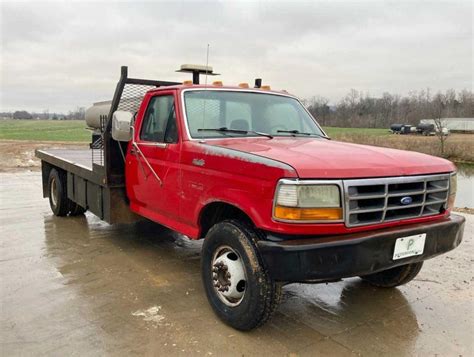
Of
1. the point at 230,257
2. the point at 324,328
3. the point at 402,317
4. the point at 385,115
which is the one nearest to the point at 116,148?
the point at 230,257

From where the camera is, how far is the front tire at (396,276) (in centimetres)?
441

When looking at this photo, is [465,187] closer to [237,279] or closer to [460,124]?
[237,279]

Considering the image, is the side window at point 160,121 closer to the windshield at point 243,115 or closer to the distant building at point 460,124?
the windshield at point 243,115

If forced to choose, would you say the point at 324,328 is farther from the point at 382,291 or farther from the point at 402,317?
the point at 382,291

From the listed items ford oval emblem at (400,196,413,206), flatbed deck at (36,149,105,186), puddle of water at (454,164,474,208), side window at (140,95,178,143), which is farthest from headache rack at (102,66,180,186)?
puddle of water at (454,164,474,208)

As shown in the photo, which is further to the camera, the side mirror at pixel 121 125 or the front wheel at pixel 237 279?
the side mirror at pixel 121 125

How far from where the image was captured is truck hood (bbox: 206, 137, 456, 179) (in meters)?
3.15

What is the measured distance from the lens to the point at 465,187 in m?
17.7

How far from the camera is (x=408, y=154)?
153 inches

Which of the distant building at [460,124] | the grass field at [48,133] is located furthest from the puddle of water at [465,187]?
the distant building at [460,124]

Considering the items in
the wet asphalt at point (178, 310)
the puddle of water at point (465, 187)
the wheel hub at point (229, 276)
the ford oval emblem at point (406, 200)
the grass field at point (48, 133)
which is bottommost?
the puddle of water at point (465, 187)

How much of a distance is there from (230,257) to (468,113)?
104 m

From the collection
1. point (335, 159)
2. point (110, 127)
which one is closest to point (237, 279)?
point (335, 159)

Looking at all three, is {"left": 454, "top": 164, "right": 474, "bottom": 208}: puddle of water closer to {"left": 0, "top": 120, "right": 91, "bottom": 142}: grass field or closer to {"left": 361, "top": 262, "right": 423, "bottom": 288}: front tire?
{"left": 361, "top": 262, "right": 423, "bottom": 288}: front tire
